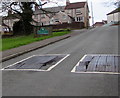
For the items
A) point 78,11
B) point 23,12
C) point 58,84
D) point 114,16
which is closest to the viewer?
point 58,84

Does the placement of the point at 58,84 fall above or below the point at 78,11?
below

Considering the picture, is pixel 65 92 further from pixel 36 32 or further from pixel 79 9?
pixel 79 9

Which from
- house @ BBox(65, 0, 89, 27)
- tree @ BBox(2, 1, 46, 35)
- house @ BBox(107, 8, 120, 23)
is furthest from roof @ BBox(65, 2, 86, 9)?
tree @ BBox(2, 1, 46, 35)

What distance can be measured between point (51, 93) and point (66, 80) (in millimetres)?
1326

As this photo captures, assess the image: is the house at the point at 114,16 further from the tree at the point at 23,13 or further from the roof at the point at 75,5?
the tree at the point at 23,13

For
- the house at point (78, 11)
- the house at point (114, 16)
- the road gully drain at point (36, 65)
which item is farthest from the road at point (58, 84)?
the house at point (114, 16)

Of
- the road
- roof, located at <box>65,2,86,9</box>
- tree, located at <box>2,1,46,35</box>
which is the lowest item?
the road

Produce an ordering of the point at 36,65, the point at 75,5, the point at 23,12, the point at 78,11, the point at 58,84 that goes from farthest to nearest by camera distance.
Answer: the point at 75,5, the point at 78,11, the point at 23,12, the point at 36,65, the point at 58,84

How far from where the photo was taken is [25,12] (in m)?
35.8

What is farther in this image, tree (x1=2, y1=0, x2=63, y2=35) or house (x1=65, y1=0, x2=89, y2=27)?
house (x1=65, y1=0, x2=89, y2=27)

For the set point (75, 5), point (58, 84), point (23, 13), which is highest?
point (75, 5)

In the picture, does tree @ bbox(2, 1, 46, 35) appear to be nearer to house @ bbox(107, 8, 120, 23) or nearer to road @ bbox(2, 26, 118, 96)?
road @ bbox(2, 26, 118, 96)

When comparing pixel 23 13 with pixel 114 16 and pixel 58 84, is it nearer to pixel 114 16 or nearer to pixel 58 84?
pixel 58 84

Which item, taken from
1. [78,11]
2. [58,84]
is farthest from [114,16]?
[58,84]
